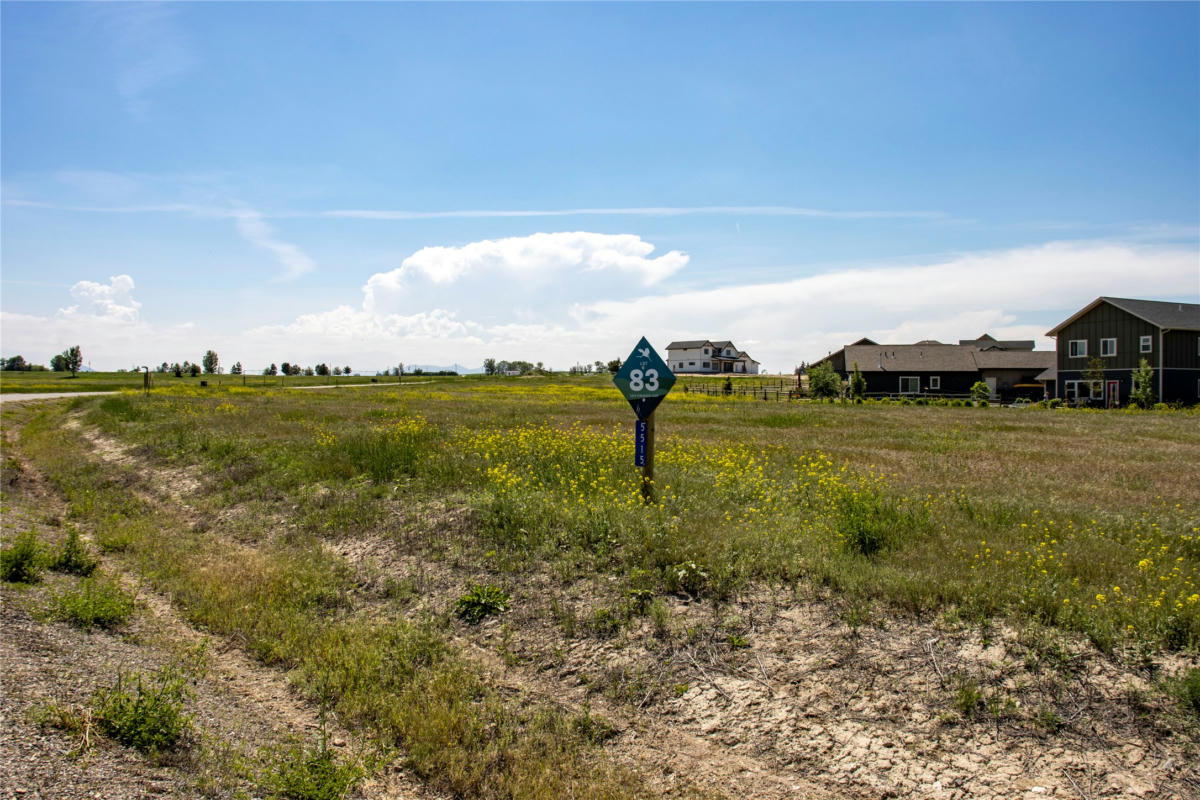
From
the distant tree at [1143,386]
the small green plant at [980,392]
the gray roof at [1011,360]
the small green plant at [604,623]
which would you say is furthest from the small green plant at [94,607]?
the gray roof at [1011,360]

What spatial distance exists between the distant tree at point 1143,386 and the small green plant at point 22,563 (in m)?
55.7

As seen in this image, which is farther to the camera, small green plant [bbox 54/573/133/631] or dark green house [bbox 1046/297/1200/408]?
dark green house [bbox 1046/297/1200/408]

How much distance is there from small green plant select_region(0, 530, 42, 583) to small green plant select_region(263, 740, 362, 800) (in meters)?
5.66

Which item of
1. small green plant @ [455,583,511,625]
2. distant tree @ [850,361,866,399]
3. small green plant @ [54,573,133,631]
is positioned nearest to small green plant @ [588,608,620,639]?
small green plant @ [455,583,511,625]

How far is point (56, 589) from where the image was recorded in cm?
789

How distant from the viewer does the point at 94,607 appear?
7094 millimetres

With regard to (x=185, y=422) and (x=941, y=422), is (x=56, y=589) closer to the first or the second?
(x=185, y=422)

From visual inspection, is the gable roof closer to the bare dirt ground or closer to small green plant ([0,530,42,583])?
the bare dirt ground

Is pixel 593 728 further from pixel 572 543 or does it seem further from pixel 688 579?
pixel 572 543

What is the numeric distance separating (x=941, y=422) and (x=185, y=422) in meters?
32.1

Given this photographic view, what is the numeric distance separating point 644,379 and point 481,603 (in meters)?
4.35

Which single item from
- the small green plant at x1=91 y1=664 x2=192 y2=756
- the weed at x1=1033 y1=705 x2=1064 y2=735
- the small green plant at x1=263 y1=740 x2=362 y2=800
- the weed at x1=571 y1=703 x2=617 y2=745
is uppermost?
the small green plant at x1=91 y1=664 x2=192 y2=756

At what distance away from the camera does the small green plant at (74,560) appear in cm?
898

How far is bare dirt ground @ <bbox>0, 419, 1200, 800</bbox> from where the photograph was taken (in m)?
4.46
